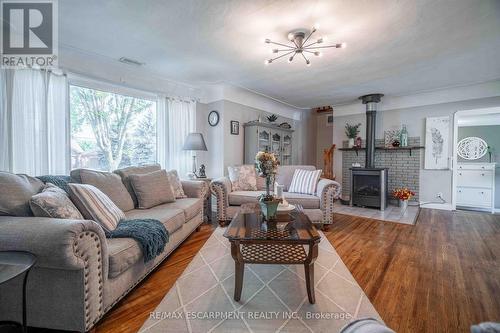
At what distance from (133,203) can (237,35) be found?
2161 mm

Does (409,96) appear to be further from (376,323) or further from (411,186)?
(376,323)

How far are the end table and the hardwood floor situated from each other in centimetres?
61

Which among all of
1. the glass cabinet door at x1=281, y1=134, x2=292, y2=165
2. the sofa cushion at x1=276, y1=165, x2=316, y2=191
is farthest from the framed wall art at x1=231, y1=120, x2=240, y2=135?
the glass cabinet door at x1=281, y1=134, x2=292, y2=165

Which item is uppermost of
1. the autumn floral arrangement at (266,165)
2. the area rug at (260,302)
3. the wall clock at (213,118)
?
the wall clock at (213,118)

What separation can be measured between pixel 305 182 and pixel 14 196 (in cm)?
316

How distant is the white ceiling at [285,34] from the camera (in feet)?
6.55

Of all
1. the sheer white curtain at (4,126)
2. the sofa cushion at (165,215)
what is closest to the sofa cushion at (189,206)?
the sofa cushion at (165,215)

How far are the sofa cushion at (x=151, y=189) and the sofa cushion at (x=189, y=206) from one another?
127 mm

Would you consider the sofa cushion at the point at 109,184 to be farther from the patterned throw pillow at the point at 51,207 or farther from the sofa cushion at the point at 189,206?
the patterned throw pillow at the point at 51,207

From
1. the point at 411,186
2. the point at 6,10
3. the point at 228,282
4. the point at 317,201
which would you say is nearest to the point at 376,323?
the point at 228,282

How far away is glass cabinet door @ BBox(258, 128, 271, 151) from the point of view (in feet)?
15.4

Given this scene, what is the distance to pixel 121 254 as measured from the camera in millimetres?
1487

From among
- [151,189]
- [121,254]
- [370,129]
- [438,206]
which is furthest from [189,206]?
[438,206]

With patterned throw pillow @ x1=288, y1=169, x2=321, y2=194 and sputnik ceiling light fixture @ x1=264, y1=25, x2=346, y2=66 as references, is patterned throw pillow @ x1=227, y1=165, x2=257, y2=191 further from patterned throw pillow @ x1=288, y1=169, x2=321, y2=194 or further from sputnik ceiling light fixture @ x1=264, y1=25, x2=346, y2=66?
sputnik ceiling light fixture @ x1=264, y1=25, x2=346, y2=66
